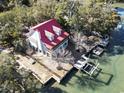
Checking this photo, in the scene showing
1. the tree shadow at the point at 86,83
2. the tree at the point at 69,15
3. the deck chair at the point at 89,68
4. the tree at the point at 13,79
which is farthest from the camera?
the tree at the point at 69,15

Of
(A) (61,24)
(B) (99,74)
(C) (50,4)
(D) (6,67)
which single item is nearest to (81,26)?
(A) (61,24)

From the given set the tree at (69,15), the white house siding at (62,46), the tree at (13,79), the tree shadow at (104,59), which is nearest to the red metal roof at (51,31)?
the white house siding at (62,46)

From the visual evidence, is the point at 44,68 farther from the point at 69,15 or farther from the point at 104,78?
the point at 69,15

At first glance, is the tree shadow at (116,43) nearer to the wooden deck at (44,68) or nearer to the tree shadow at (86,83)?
the tree shadow at (86,83)

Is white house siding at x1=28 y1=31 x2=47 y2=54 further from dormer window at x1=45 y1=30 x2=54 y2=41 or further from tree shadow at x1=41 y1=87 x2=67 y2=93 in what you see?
tree shadow at x1=41 y1=87 x2=67 y2=93

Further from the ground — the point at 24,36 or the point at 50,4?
the point at 50,4

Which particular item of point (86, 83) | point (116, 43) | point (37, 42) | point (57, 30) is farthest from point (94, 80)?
point (116, 43)

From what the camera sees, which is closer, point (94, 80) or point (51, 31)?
point (94, 80)

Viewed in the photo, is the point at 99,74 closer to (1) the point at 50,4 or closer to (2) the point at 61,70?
(2) the point at 61,70

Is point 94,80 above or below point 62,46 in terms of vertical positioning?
below

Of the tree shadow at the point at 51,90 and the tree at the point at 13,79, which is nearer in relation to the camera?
the tree at the point at 13,79

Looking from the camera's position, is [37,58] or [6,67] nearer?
[6,67]
